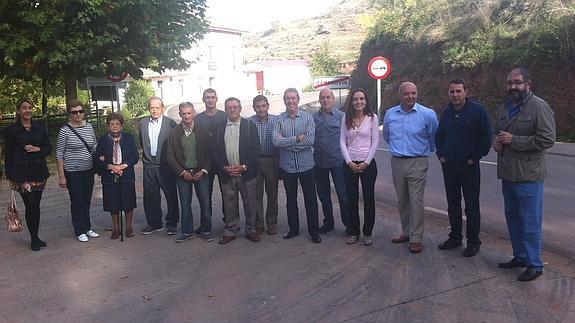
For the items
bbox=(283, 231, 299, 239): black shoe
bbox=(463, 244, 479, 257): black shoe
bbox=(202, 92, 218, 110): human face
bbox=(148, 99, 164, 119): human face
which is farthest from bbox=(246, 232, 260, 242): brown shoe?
bbox=(463, 244, 479, 257): black shoe

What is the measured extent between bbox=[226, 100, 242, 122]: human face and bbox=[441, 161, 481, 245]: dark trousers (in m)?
2.32

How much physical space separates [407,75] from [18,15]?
15.9m

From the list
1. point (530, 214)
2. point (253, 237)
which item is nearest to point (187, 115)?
point (253, 237)

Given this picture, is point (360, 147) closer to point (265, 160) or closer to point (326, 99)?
point (326, 99)

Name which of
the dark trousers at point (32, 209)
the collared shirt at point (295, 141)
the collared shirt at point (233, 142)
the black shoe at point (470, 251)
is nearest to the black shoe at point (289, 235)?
the collared shirt at point (295, 141)

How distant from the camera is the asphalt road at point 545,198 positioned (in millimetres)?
6402

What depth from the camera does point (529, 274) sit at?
191 inches

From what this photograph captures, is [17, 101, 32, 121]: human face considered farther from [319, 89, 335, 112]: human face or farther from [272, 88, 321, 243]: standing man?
[319, 89, 335, 112]: human face

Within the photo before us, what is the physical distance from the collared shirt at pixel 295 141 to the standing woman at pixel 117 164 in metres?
1.80

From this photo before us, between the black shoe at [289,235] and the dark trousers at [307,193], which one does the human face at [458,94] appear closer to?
the dark trousers at [307,193]

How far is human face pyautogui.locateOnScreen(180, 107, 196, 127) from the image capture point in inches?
256

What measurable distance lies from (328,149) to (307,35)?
108 m

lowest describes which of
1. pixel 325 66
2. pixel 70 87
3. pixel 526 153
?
pixel 526 153

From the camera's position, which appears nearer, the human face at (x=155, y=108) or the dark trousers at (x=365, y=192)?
the dark trousers at (x=365, y=192)
